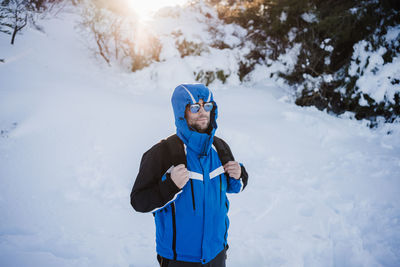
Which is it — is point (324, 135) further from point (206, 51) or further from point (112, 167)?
point (206, 51)

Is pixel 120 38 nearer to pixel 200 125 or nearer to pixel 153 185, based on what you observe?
pixel 200 125

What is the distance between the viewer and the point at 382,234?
2758 mm

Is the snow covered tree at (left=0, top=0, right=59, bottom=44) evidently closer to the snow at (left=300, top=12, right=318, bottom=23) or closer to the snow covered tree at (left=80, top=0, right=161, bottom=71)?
the snow covered tree at (left=80, top=0, right=161, bottom=71)

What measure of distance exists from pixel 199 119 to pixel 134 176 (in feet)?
9.30

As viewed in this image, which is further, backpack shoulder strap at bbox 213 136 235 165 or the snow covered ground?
the snow covered ground

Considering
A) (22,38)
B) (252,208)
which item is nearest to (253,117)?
(252,208)

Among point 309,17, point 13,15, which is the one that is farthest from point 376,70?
point 13,15

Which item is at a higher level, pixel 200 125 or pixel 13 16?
pixel 13 16

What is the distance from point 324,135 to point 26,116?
7.61 m

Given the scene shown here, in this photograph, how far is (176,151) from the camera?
4.74ft

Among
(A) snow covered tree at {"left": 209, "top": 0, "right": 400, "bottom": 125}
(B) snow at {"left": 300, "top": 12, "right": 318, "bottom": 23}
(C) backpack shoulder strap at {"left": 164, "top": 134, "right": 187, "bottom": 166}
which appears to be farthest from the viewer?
(B) snow at {"left": 300, "top": 12, "right": 318, "bottom": 23}

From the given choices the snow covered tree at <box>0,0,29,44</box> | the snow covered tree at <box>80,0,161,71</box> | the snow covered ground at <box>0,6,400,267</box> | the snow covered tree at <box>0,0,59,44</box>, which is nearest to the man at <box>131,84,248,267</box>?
the snow covered ground at <box>0,6,400,267</box>

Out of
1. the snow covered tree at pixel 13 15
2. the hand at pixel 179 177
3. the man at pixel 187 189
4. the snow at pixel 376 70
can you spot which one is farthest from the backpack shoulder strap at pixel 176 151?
the snow covered tree at pixel 13 15

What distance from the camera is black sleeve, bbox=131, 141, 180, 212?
1.29 m
